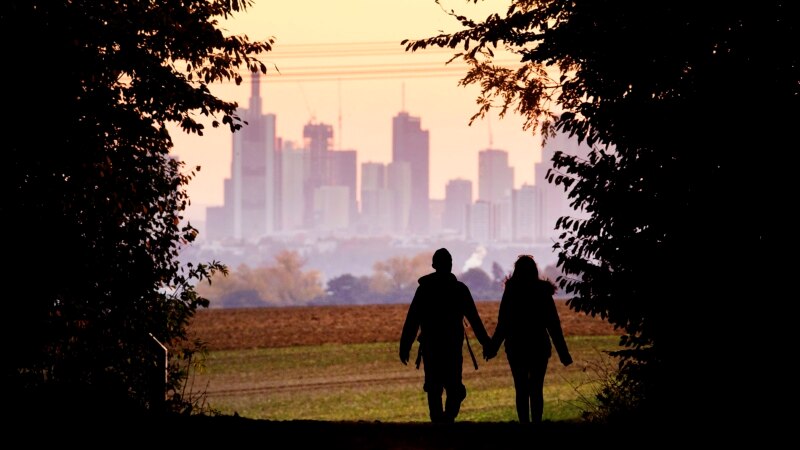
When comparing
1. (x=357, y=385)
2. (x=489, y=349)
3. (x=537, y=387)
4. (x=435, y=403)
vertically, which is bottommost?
(x=357, y=385)

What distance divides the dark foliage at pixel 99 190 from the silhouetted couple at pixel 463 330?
2.89 m

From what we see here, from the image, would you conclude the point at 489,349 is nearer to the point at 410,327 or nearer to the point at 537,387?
the point at 537,387

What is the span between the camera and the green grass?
26.9m

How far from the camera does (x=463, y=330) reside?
1352cm

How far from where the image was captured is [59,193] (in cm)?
1459

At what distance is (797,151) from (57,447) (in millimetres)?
6990

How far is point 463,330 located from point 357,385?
777 inches

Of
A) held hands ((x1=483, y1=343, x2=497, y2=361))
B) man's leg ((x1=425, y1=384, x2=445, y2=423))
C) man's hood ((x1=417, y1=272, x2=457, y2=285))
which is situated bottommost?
man's leg ((x1=425, y1=384, x2=445, y2=423))

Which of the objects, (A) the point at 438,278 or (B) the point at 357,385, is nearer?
(A) the point at 438,278

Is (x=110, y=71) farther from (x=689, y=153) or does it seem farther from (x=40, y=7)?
(x=689, y=153)

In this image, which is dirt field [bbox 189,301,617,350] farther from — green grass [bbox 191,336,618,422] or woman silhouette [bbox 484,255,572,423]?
woman silhouette [bbox 484,255,572,423]

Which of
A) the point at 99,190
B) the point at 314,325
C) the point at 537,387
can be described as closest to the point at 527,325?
the point at 537,387

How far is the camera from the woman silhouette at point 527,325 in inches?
552

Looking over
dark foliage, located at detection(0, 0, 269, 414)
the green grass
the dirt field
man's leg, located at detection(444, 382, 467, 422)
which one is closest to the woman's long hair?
man's leg, located at detection(444, 382, 467, 422)
